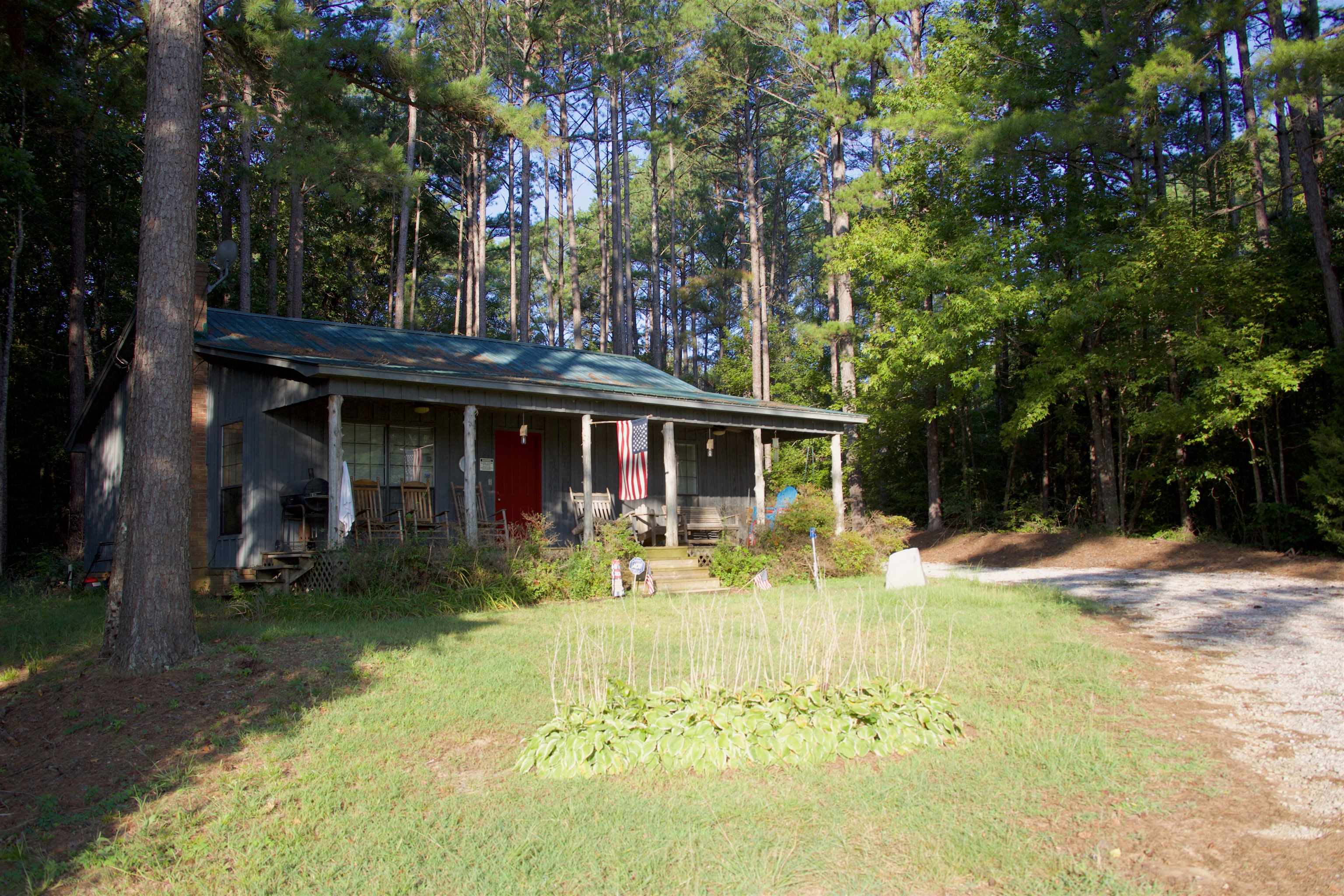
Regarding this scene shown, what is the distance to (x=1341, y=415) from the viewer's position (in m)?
13.7

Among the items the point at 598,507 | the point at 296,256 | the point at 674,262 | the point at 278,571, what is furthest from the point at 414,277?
the point at 278,571

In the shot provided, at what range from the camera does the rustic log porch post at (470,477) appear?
11.4m

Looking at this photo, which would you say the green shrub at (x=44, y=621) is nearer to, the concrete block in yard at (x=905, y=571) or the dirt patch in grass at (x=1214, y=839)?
A: the dirt patch in grass at (x=1214, y=839)

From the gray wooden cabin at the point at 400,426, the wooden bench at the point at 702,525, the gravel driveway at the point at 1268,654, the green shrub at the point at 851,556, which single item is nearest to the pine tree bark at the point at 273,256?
the gray wooden cabin at the point at 400,426

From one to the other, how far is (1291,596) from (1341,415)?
15.9ft

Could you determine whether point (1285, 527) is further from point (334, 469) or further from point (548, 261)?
point (548, 261)

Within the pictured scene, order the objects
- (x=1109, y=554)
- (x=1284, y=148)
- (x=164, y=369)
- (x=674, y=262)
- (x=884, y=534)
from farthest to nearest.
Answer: (x=674, y=262) < (x=1109, y=554) < (x=1284, y=148) < (x=884, y=534) < (x=164, y=369)

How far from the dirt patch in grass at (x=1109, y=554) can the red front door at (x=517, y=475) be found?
29.8ft

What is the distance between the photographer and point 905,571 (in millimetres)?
11641

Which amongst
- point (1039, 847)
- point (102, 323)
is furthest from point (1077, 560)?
point (102, 323)

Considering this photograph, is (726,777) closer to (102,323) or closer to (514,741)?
(514,741)

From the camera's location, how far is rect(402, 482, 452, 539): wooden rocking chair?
1218 cm

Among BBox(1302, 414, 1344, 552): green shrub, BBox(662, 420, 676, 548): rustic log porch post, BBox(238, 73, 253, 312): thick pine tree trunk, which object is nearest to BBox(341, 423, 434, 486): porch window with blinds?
BBox(662, 420, 676, 548): rustic log porch post

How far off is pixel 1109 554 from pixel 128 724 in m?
16.5
